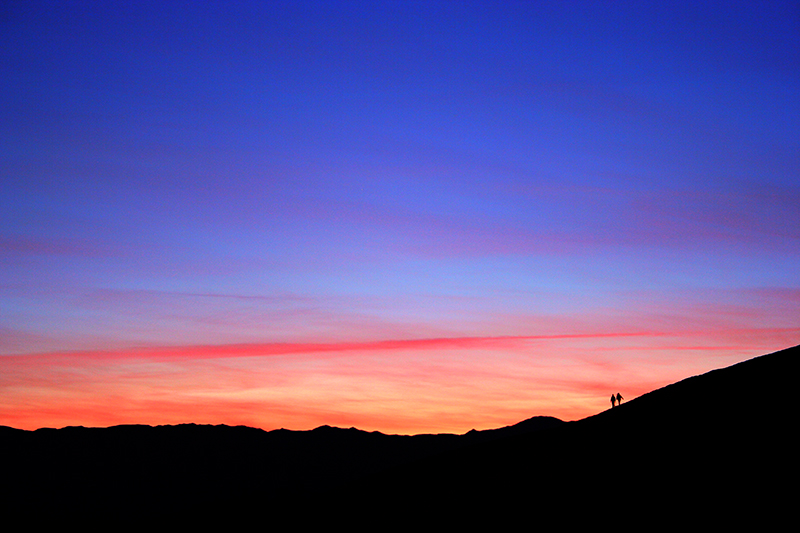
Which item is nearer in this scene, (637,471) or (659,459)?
(637,471)

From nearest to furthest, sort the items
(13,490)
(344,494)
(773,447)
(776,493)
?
(776,493) < (773,447) < (344,494) < (13,490)

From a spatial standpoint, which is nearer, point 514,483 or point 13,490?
point 514,483

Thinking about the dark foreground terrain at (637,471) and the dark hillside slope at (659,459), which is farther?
the dark hillside slope at (659,459)

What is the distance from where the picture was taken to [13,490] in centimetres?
19088

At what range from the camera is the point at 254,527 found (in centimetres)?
4459

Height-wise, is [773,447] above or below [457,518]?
above

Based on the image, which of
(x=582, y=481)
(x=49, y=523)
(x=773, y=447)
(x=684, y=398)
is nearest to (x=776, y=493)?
(x=773, y=447)

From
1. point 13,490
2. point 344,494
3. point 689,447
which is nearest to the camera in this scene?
point 689,447

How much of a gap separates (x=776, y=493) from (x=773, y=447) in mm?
3661

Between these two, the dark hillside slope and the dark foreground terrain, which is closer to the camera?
the dark foreground terrain

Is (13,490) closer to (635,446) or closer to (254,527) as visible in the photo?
(254,527)

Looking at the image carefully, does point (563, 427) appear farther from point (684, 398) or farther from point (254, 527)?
point (254, 527)

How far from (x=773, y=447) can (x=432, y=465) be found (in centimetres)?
2084

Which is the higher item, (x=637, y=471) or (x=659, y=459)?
(x=659, y=459)
